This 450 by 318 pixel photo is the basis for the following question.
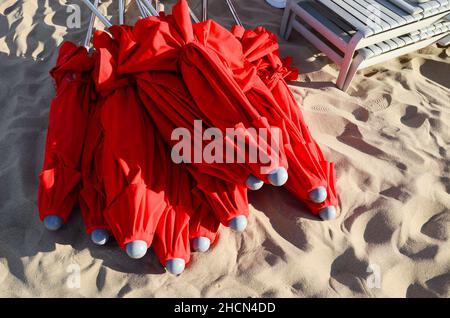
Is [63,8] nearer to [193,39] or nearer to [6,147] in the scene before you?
[6,147]

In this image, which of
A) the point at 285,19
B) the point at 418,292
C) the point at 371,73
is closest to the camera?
the point at 418,292

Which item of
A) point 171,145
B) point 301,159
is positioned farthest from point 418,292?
point 171,145

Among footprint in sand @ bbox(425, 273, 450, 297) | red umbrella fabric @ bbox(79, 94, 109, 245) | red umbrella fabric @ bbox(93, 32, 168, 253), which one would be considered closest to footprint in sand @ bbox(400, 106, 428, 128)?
footprint in sand @ bbox(425, 273, 450, 297)

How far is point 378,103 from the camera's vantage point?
2.98m

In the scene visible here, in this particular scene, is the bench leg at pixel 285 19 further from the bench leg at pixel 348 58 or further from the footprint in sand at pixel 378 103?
the footprint in sand at pixel 378 103

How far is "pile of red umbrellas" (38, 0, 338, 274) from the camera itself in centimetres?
192

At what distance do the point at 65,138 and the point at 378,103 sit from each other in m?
2.14

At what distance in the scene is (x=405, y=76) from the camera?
321 centimetres

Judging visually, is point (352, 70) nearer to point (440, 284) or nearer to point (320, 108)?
point (320, 108)

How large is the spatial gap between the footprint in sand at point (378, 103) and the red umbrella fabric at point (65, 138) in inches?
75.4

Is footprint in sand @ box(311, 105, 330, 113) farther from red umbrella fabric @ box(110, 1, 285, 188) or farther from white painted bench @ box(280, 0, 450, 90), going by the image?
red umbrella fabric @ box(110, 1, 285, 188)

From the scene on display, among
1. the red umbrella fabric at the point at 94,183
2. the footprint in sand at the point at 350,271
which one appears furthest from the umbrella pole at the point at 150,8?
the footprint in sand at the point at 350,271
